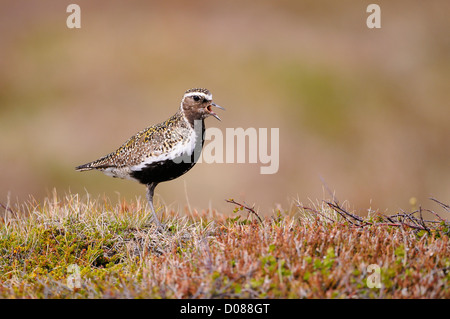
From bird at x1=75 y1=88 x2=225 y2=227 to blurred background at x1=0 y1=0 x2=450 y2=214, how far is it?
23.4ft

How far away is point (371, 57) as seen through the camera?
2264 cm

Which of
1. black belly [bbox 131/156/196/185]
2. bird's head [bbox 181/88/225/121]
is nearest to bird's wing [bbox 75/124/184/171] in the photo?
black belly [bbox 131/156/196/185]

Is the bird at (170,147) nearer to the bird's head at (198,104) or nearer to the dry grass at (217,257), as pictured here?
the bird's head at (198,104)

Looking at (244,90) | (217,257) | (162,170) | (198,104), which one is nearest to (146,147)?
(162,170)

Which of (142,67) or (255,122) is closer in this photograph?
(255,122)

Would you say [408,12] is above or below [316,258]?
above

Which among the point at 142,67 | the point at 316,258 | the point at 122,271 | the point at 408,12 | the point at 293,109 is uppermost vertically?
the point at 408,12

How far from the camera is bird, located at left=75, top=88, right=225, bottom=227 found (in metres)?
7.32

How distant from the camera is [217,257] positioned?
17.1 ft

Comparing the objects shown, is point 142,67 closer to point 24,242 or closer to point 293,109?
point 293,109

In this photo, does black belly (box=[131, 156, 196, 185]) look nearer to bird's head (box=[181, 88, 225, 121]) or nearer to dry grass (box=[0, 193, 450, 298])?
dry grass (box=[0, 193, 450, 298])

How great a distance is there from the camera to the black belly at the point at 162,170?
7324mm

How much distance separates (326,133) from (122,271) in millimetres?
14022
